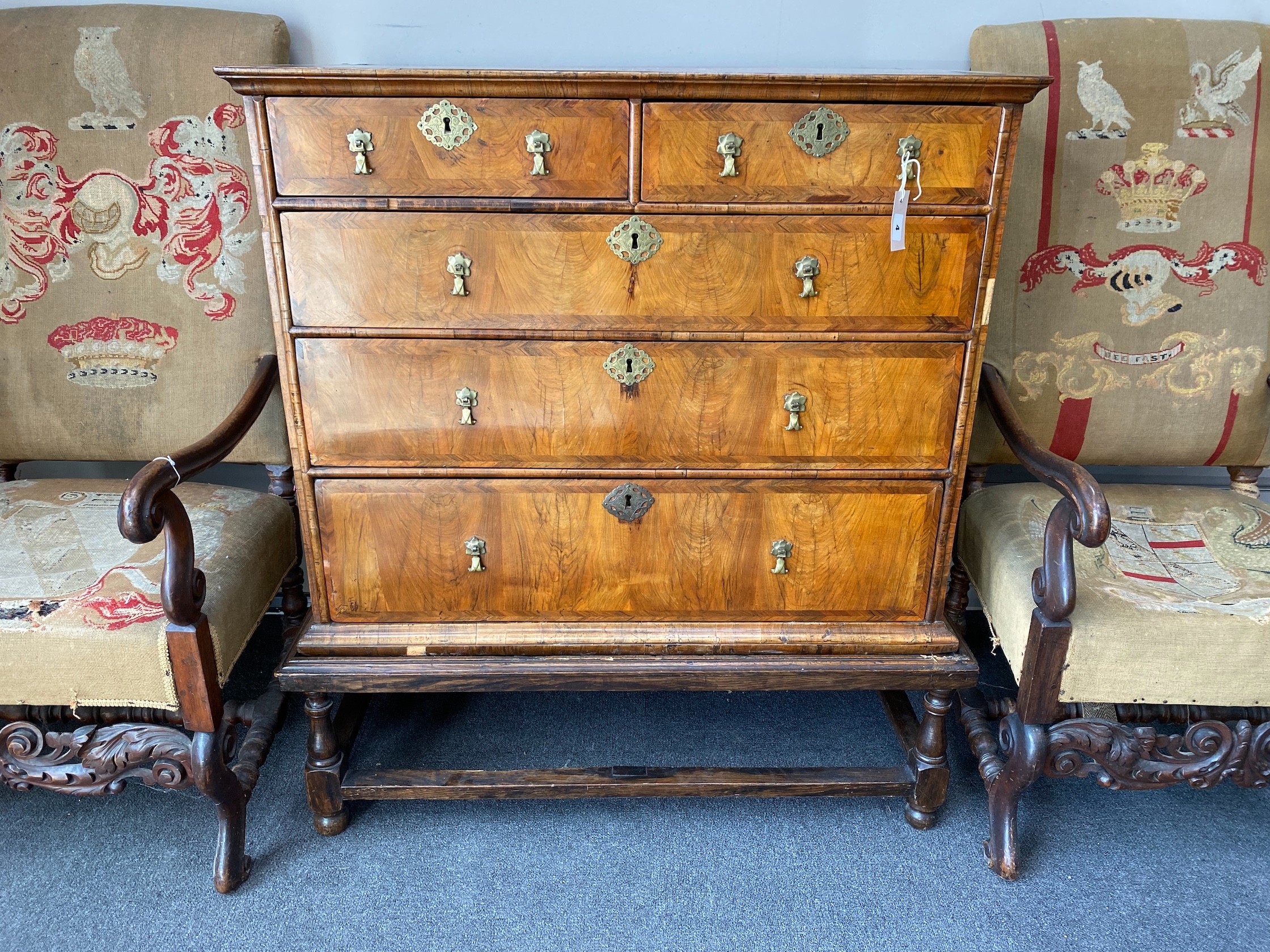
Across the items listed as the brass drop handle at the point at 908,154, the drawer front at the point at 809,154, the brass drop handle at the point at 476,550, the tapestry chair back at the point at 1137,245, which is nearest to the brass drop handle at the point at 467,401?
the brass drop handle at the point at 476,550

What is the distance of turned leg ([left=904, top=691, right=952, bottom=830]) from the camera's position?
1.76 metres

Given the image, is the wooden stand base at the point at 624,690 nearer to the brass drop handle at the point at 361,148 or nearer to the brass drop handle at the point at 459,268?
the brass drop handle at the point at 459,268

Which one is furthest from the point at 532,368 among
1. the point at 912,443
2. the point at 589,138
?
the point at 912,443

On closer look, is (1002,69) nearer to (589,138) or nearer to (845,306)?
(845,306)

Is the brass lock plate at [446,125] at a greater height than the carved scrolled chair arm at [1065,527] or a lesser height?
greater

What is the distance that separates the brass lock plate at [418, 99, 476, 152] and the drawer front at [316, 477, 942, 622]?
611 mm

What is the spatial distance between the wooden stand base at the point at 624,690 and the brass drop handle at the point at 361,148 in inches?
37.1

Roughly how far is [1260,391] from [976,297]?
3.27ft

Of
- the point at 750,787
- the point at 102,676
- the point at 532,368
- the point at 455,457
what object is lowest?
the point at 750,787

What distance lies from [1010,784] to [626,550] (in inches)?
36.2

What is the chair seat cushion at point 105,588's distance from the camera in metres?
1.47

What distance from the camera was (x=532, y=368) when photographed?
1.55 m

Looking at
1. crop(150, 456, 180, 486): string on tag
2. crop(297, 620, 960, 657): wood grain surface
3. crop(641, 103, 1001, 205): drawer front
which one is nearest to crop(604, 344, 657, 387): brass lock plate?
crop(641, 103, 1001, 205): drawer front

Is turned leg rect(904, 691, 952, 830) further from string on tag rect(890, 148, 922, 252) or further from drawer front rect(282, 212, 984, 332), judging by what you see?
string on tag rect(890, 148, 922, 252)
